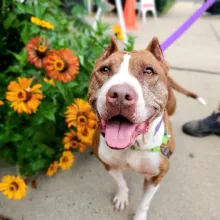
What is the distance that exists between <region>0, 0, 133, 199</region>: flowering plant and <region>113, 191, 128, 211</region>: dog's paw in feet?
1.76

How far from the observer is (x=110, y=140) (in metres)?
1.78

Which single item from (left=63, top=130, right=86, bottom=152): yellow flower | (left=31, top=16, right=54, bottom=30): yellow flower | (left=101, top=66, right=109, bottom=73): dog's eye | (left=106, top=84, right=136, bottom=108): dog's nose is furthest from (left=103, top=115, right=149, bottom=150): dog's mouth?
(left=31, top=16, right=54, bottom=30): yellow flower

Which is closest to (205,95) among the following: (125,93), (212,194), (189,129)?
(189,129)

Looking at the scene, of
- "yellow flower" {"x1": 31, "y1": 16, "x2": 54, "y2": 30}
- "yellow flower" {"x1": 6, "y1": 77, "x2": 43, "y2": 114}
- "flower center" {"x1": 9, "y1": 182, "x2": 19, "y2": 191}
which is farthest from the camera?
"yellow flower" {"x1": 31, "y1": 16, "x2": 54, "y2": 30}

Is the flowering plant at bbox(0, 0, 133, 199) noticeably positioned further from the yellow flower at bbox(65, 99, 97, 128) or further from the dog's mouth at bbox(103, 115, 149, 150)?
the dog's mouth at bbox(103, 115, 149, 150)

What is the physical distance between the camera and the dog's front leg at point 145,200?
2.31 metres

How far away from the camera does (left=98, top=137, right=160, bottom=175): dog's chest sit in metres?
2.15

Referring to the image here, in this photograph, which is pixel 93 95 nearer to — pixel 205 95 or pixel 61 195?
pixel 61 195

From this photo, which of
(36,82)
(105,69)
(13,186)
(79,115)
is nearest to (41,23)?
(36,82)

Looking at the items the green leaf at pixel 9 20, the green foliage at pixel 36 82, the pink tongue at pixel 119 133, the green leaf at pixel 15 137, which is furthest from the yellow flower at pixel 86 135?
the green leaf at pixel 9 20

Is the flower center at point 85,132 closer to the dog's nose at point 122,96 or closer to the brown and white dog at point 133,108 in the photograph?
the brown and white dog at point 133,108

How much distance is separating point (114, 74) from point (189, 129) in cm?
208

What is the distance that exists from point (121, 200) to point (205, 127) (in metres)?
1.52

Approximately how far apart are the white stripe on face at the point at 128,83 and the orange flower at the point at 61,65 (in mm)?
788
